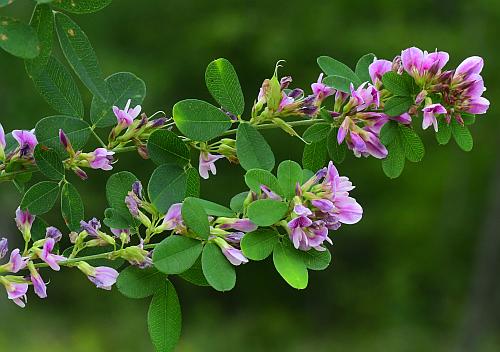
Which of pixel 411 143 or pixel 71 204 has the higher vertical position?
pixel 411 143

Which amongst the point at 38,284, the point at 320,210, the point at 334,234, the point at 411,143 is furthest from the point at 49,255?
the point at 334,234

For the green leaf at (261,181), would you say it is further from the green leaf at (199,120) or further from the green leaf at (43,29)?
the green leaf at (43,29)

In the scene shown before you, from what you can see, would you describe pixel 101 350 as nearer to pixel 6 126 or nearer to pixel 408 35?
pixel 6 126

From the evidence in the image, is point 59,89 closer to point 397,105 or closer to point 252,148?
point 252,148

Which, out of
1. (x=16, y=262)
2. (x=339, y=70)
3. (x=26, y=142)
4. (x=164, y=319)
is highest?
(x=339, y=70)

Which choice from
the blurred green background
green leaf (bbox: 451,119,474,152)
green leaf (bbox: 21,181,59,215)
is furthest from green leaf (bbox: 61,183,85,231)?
the blurred green background

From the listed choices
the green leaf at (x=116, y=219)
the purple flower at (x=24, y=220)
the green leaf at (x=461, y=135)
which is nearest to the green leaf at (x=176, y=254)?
the green leaf at (x=116, y=219)

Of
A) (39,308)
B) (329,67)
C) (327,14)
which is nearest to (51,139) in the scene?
(329,67)
